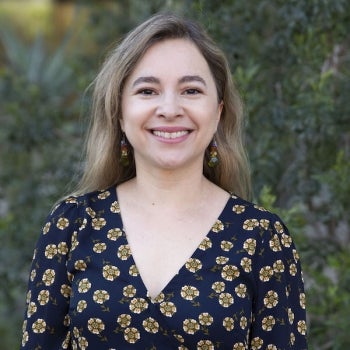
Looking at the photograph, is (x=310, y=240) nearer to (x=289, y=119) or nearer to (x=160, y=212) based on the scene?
(x=289, y=119)

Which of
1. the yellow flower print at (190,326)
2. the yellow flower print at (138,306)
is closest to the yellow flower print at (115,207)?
the yellow flower print at (138,306)

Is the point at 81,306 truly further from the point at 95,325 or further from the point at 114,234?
the point at 114,234

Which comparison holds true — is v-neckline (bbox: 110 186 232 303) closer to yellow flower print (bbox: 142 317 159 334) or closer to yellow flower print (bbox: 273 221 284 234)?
yellow flower print (bbox: 142 317 159 334)

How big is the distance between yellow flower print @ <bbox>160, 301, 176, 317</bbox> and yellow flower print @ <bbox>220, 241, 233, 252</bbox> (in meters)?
0.24

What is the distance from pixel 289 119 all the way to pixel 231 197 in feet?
3.75

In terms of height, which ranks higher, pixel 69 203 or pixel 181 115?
pixel 181 115

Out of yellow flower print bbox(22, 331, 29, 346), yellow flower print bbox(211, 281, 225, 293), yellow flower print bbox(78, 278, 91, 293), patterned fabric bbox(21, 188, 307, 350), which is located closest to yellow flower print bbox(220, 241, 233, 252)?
patterned fabric bbox(21, 188, 307, 350)

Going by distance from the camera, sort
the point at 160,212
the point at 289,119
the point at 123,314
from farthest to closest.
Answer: the point at 289,119, the point at 160,212, the point at 123,314

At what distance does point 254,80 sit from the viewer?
13.6 feet

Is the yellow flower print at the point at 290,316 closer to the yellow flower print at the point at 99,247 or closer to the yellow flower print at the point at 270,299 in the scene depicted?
the yellow flower print at the point at 270,299

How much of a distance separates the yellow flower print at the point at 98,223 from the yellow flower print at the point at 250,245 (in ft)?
1.46

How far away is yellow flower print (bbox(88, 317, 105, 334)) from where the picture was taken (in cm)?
278

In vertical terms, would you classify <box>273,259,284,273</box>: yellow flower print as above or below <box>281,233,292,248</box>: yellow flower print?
below

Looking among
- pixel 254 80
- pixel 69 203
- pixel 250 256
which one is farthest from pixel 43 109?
pixel 250 256
